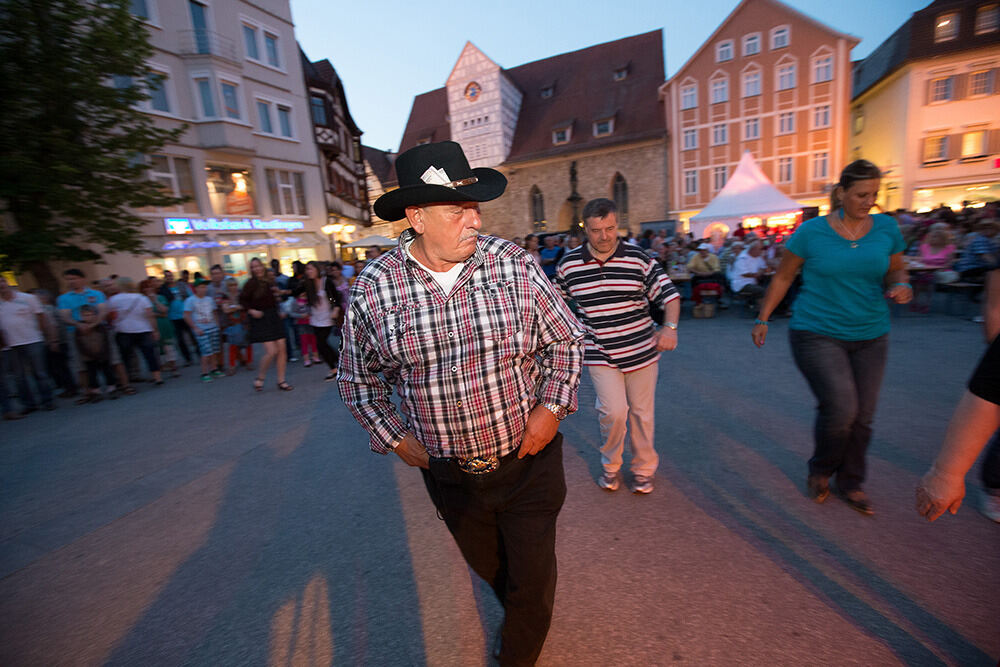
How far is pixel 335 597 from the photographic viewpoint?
8.89ft

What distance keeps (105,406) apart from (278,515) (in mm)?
6126

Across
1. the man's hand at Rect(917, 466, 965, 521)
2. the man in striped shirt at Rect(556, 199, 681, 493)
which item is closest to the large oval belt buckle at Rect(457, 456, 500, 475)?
the man's hand at Rect(917, 466, 965, 521)

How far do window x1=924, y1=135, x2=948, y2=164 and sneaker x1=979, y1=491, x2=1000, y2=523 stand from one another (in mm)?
31273

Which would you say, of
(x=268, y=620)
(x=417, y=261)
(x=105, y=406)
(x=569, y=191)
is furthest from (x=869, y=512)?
(x=569, y=191)

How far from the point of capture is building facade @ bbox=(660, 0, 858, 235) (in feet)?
90.5

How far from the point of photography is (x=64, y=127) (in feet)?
36.2

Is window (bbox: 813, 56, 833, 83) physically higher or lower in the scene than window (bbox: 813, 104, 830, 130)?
higher

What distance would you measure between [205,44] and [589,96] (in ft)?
84.5

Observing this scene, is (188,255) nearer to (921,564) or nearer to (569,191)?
(921,564)

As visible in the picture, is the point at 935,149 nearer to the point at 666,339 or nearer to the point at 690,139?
the point at 690,139

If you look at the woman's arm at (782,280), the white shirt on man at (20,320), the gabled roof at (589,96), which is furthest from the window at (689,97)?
the white shirt on man at (20,320)

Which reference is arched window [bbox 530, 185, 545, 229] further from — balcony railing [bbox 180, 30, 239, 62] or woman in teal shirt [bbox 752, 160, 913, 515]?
woman in teal shirt [bbox 752, 160, 913, 515]

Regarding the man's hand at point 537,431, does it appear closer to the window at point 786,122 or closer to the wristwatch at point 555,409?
the wristwatch at point 555,409

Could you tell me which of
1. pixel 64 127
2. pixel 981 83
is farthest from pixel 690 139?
pixel 64 127
